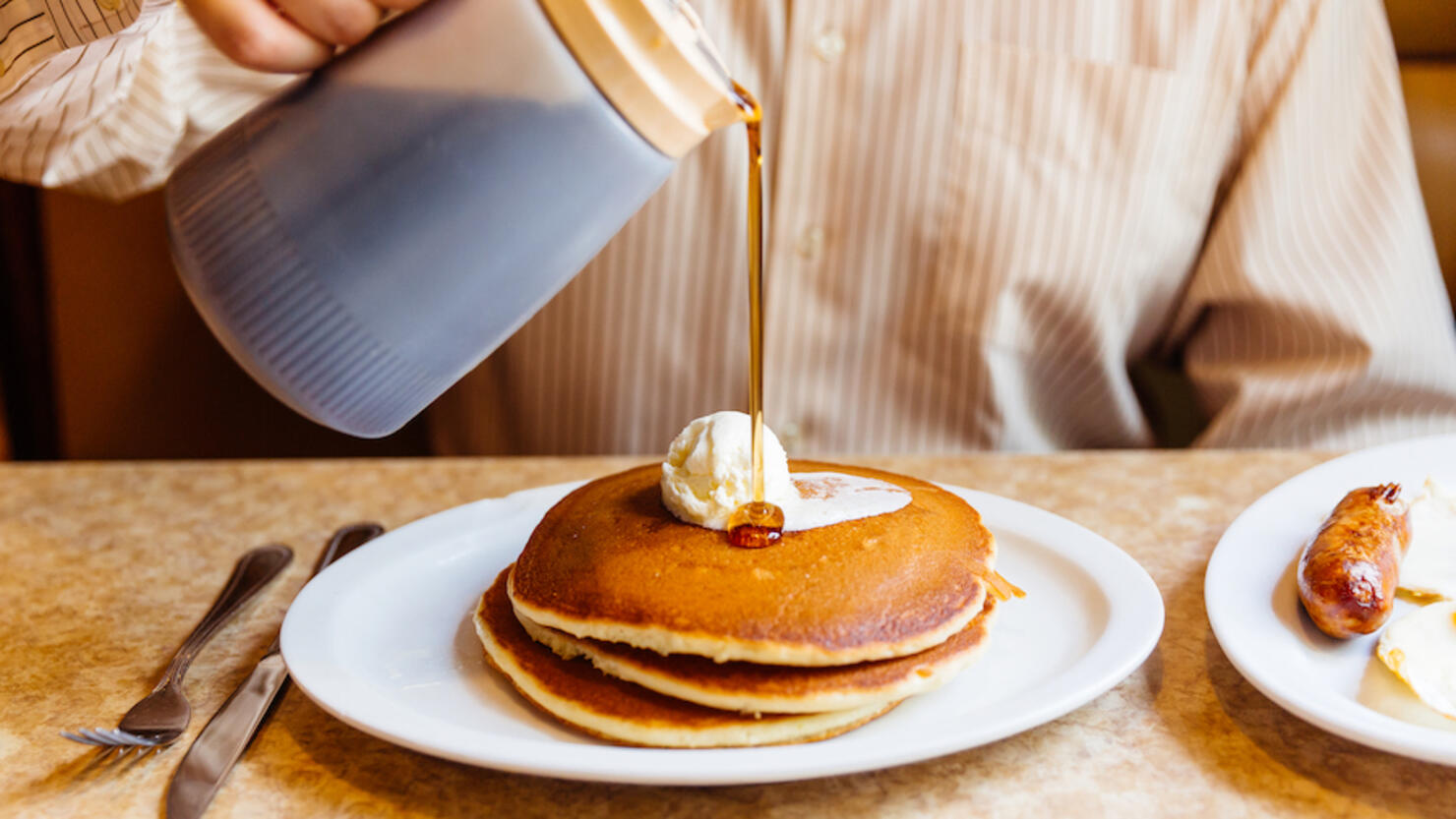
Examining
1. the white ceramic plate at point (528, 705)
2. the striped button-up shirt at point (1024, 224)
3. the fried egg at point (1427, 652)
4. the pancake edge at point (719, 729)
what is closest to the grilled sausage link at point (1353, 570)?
the fried egg at point (1427, 652)

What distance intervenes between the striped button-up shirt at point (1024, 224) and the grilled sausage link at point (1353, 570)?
0.90 meters

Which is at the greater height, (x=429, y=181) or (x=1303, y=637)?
(x=429, y=181)

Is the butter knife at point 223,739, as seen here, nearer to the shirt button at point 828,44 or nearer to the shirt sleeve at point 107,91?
the shirt sleeve at point 107,91

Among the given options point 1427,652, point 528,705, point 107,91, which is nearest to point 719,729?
point 528,705

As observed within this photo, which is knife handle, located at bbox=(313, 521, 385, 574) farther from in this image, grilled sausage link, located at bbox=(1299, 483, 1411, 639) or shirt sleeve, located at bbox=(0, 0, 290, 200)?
grilled sausage link, located at bbox=(1299, 483, 1411, 639)

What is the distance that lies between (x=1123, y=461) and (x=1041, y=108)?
26.4 inches

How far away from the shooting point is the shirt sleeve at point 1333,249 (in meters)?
1.76

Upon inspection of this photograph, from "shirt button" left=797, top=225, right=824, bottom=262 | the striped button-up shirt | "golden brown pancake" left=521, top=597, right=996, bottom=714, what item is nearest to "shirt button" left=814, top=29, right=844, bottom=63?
the striped button-up shirt

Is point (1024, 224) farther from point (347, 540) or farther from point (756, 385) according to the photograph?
point (347, 540)

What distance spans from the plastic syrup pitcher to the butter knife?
242mm

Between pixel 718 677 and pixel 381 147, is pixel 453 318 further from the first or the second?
pixel 718 677

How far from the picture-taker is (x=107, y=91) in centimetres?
123

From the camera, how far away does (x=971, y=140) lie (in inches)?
70.0

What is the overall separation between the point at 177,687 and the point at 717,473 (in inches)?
18.2
